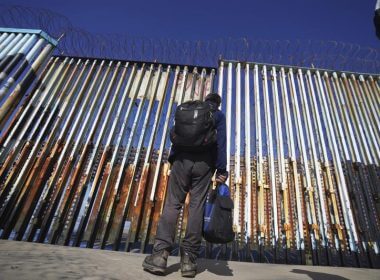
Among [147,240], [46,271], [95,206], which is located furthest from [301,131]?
[46,271]

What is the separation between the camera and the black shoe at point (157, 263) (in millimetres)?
1967

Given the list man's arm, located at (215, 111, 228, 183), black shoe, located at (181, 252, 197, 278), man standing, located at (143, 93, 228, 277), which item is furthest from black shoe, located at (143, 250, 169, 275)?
man's arm, located at (215, 111, 228, 183)

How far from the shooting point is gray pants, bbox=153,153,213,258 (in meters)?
2.16

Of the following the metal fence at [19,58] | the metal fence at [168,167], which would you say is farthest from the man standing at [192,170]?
the metal fence at [19,58]

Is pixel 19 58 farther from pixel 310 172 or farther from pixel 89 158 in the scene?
pixel 310 172

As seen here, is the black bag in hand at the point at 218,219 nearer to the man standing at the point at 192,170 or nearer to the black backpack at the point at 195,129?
the man standing at the point at 192,170

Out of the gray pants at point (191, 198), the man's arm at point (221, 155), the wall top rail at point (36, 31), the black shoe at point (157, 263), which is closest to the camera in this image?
the black shoe at point (157, 263)

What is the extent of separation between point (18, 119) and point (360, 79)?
770cm

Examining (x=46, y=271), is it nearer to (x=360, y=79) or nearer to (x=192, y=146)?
(x=192, y=146)

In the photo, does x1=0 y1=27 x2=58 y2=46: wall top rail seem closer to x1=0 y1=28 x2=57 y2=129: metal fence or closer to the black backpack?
x1=0 y1=28 x2=57 y2=129: metal fence

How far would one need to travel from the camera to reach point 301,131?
4637 mm

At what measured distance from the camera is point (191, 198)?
2.35m

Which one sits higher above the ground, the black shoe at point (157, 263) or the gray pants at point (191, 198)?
the gray pants at point (191, 198)

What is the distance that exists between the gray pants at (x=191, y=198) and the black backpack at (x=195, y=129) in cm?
14
